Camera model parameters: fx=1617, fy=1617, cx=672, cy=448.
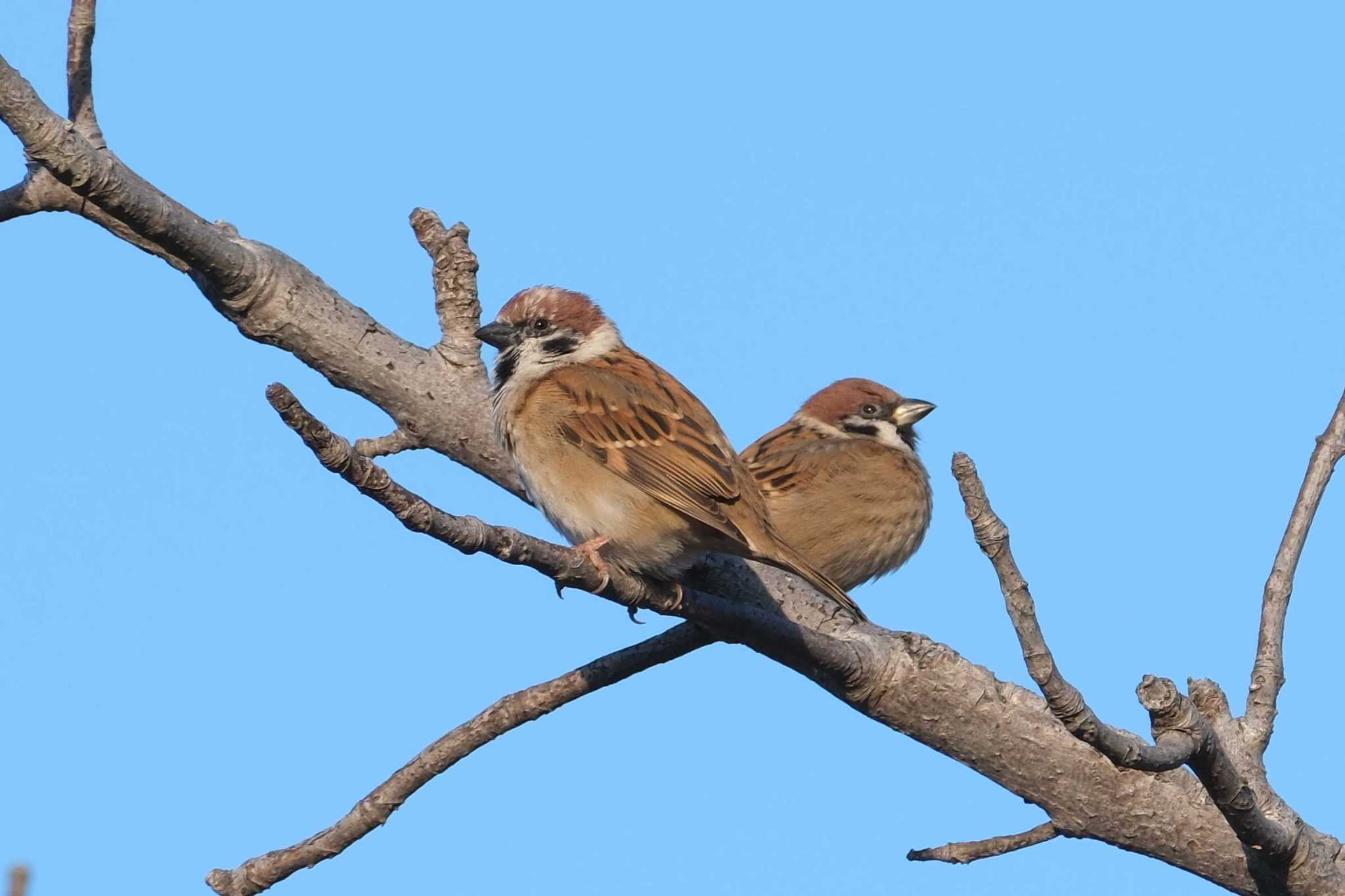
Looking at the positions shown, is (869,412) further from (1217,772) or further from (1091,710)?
(1091,710)

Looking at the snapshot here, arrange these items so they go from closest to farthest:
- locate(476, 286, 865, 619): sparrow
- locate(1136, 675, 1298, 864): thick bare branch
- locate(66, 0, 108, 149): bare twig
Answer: locate(1136, 675, 1298, 864): thick bare branch
locate(66, 0, 108, 149): bare twig
locate(476, 286, 865, 619): sparrow

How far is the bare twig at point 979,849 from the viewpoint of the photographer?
14.0 ft

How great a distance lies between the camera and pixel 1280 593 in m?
4.50

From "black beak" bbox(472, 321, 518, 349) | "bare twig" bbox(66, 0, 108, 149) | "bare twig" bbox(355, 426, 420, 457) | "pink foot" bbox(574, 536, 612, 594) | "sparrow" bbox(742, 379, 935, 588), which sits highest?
"sparrow" bbox(742, 379, 935, 588)

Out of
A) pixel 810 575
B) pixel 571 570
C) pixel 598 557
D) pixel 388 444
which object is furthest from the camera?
pixel 388 444

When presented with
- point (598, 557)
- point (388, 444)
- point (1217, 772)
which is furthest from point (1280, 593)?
point (388, 444)

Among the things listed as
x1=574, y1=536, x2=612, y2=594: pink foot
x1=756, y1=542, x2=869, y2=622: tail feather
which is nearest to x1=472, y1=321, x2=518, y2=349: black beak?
x1=574, y1=536, x2=612, y2=594: pink foot

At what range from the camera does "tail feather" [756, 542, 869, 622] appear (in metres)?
5.02

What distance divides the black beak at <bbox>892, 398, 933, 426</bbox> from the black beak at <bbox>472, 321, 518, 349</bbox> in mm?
3024

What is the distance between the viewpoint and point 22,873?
4.64 feet

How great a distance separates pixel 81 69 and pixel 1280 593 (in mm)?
3823

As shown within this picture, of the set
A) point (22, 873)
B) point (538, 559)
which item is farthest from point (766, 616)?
point (22, 873)

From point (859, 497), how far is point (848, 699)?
3359 mm

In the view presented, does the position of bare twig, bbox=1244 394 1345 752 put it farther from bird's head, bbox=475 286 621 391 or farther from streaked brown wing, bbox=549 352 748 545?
bird's head, bbox=475 286 621 391
